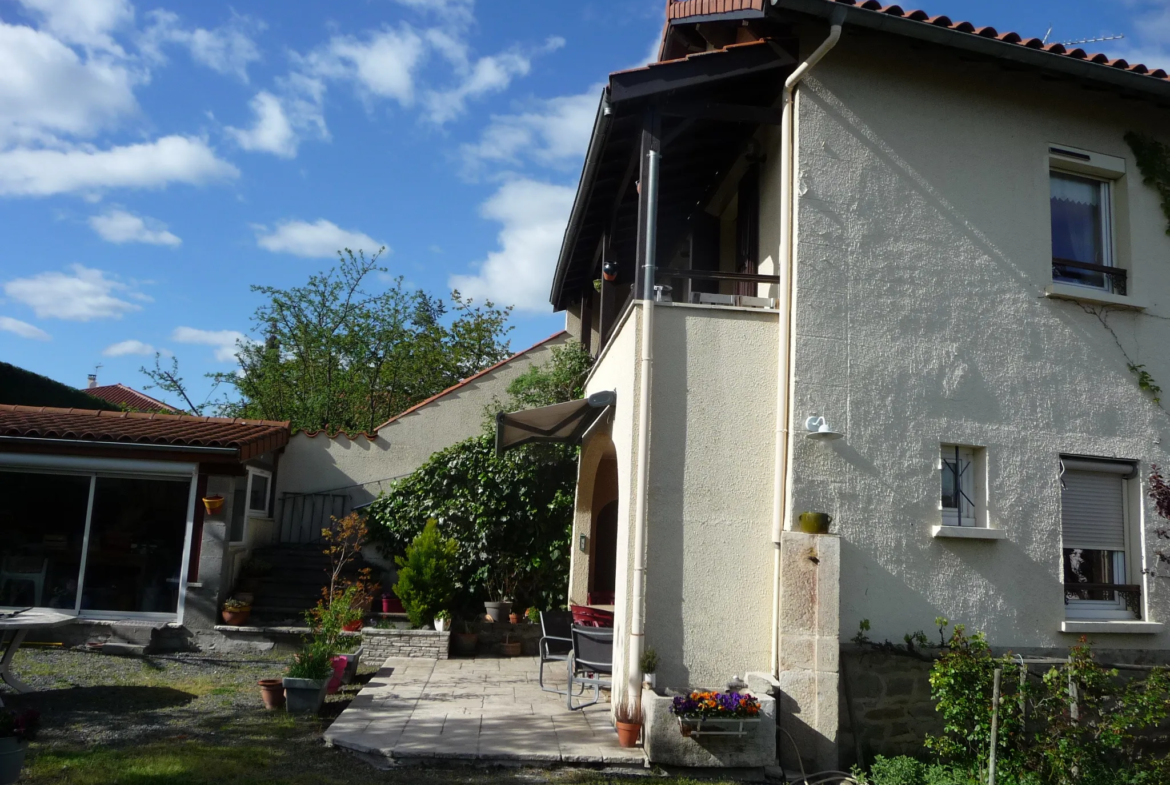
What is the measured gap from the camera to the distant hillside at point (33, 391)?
64.6 ft

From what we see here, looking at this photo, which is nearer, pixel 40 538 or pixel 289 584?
pixel 40 538

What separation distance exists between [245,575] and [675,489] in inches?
372

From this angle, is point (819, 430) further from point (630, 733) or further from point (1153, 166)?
point (1153, 166)

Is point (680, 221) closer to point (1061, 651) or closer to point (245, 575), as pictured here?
point (1061, 651)

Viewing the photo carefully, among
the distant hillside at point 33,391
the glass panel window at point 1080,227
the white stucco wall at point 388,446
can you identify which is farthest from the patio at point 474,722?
the distant hillside at point 33,391

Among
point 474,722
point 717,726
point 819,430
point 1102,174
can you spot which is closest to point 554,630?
point 474,722

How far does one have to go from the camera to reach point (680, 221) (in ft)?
44.3

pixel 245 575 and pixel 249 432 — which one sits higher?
pixel 249 432

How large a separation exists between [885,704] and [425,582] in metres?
7.42

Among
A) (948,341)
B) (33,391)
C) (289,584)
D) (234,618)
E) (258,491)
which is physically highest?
(33,391)

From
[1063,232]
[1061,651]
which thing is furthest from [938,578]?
[1063,232]

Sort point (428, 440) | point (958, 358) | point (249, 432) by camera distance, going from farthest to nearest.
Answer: point (428, 440) → point (249, 432) → point (958, 358)

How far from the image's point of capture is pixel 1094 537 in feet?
31.0

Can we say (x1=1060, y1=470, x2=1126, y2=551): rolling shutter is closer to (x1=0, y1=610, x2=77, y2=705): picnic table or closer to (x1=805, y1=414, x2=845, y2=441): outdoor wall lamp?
(x1=805, y1=414, x2=845, y2=441): outdoor wall lamp
